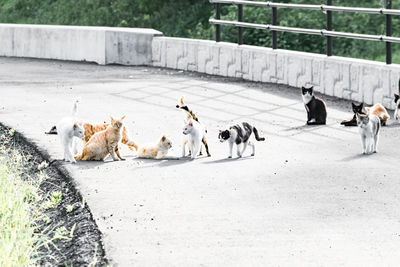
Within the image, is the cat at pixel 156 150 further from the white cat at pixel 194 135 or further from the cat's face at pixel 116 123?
the cat's face at pixel 116 123

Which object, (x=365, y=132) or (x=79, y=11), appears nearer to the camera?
(x=365, y=132)

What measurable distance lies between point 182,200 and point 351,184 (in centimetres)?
172

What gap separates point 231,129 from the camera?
11.3 m

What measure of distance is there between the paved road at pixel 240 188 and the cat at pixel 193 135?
0.49 feet

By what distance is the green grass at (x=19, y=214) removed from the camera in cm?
734

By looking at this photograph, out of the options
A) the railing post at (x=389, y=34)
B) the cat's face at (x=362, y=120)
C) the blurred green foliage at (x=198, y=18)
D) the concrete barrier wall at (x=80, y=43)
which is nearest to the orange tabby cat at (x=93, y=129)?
the cat's face at (x=362, y=120)

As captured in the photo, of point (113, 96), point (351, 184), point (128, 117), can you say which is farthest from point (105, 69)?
point (351, 184)

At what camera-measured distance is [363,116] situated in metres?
11.4

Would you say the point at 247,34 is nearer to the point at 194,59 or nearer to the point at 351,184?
the point at 194,59

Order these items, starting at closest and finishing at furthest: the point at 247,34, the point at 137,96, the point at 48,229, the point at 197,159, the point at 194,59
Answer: the point at 48,229, the point at 197,159, the point at 137,96, the point at 194,59, the point at 247,34

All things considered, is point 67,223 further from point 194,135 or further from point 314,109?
point 314,109

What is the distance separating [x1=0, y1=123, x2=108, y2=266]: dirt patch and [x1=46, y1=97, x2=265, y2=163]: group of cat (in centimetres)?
33

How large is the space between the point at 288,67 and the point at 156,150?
22.4 feet

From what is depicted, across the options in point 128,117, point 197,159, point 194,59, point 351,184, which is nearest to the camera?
point 351,184
